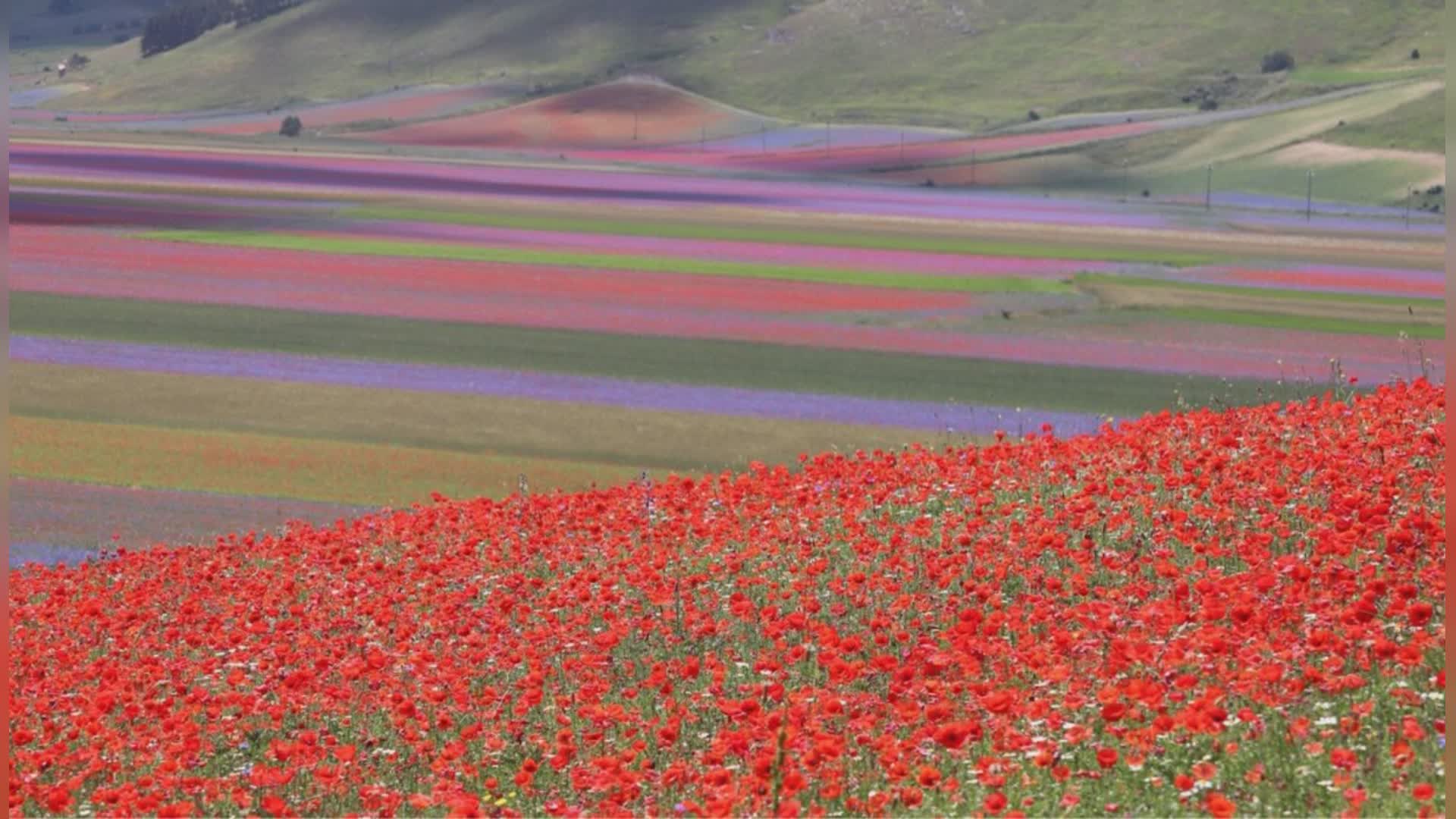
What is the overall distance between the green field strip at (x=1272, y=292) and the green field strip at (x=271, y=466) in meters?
31.0

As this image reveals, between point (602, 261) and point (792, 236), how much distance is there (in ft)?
Result: 47.4

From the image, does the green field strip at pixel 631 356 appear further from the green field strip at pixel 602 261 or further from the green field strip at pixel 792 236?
the green field strip at pixel 792 236

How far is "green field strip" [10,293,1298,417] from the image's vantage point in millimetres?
35656

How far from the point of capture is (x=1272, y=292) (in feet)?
184

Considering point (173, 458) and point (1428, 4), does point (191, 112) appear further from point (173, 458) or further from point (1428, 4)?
point (173, 458)

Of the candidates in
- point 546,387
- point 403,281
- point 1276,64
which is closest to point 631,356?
point 546,387

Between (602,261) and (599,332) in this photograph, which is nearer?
(599,332)

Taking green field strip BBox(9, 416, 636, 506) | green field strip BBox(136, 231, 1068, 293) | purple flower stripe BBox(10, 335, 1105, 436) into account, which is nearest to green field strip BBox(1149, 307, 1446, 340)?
green field strip BBox(136, 231, 1068, 293)

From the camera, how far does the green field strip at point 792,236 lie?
6750 centimetres

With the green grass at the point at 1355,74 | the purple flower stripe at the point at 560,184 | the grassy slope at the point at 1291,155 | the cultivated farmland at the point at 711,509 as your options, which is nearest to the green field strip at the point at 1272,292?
the cultivated farmland at the point at 711,509

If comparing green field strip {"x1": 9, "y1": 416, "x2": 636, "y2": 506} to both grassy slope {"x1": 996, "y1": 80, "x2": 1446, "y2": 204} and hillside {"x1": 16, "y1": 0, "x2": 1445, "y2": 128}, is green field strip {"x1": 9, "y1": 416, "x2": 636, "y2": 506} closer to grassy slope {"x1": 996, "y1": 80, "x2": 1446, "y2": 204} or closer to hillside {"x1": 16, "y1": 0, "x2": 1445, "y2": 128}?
grassy slope {"x1": 996, "y1": 80, "x2": 1446, "y2": 204}

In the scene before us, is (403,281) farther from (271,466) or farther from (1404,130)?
(1404,130)

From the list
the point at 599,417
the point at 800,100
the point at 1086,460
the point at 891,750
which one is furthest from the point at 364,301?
the point at 800,100

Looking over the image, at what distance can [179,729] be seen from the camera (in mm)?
9602
